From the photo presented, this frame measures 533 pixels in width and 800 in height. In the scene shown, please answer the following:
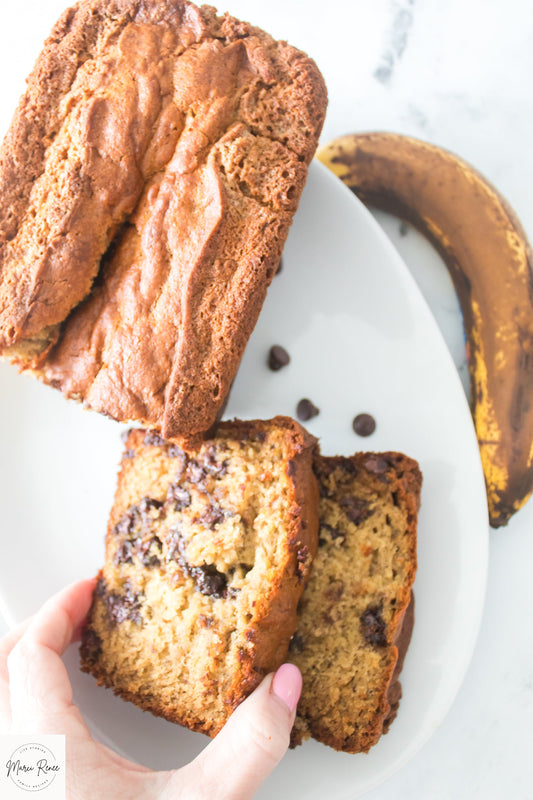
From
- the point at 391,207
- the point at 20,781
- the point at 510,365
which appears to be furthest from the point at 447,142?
the point at 20,781

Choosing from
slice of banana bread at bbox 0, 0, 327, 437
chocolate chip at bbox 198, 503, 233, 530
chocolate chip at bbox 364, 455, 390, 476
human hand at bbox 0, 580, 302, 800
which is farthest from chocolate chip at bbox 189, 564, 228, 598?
chocolate chip at bbox 364, 455, 390, 476

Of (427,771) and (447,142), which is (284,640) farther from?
(447,142)

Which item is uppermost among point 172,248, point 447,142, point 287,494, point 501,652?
point 447,142

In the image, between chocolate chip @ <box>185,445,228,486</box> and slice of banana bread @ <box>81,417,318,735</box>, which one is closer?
slice of banana bread @ <box>81,417,318,735</box>

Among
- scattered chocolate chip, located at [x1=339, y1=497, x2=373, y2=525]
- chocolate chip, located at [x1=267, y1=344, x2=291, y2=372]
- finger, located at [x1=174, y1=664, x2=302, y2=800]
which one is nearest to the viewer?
finger, located at [x1=174, y1=664, x2=302, y2=800]

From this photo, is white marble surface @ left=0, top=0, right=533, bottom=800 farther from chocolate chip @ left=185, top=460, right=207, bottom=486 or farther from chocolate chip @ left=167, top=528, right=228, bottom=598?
chocolate chip @ left=185, top=460, right=207, bottom=486

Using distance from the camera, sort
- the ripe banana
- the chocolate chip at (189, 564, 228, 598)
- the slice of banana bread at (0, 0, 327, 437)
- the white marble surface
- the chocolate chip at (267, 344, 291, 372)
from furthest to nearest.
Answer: the white marble surface < the chocolate chip at (267, 344, 291, 372) < the ripe banana < the chocolate chip at (189, 564, 228, 598) < the slice of banana bread at (0, 0, 327, 437)

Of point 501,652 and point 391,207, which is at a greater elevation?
point 391,207
